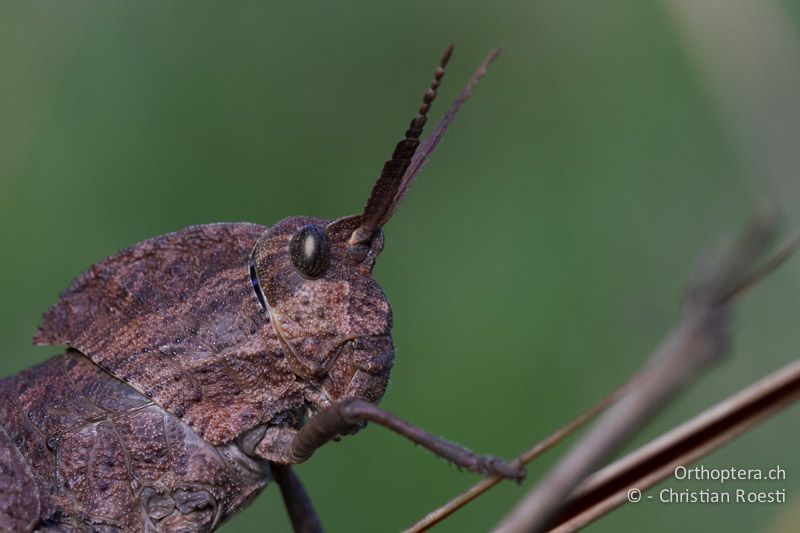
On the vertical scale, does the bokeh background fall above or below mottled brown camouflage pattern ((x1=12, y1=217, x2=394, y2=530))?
above

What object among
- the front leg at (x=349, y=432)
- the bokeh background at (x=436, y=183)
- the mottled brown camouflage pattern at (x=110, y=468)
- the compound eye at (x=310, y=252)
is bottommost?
the front leg at (x=349, y=432)

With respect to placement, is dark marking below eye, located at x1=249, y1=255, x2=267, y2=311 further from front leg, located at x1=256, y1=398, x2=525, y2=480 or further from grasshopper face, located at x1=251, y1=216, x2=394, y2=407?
front leg, located at x1=256, y1=398, x2=525, y2=480

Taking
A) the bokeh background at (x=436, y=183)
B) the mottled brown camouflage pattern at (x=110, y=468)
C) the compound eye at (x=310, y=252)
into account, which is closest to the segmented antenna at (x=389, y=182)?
the compound eye at (x=310, y=252)

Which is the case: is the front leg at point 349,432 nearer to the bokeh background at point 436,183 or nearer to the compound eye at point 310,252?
the compound eye at point 310,252

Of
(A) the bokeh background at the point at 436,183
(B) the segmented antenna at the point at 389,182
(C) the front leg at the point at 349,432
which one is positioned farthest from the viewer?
(A) the bokeh background at the point at 436,183

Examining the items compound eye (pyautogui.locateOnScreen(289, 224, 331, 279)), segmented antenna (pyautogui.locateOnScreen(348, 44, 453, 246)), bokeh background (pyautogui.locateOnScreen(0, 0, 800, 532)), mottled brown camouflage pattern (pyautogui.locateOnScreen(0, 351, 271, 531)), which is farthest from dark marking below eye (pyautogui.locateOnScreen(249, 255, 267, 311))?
bokeh background (pyautogui.locateOnScreen(0, 0, 800, 532))

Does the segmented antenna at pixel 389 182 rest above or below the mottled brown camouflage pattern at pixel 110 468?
above

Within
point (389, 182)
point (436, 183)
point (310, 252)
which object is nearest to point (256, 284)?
point (310, 252)

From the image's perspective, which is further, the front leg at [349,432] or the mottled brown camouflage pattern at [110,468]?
the mottled brown camouflage pattern at [110,468]
